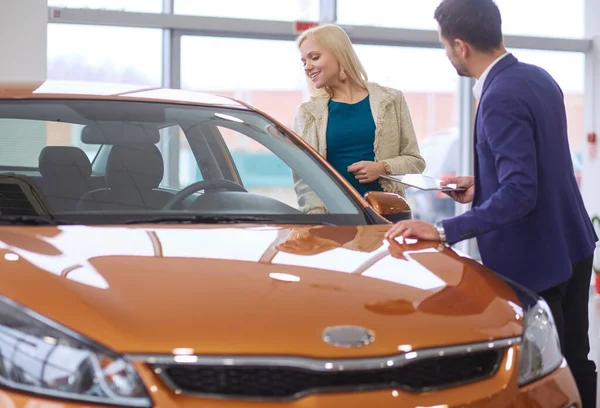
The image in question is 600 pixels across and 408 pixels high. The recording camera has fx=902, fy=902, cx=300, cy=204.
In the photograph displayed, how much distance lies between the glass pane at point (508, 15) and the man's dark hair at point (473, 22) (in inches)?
198

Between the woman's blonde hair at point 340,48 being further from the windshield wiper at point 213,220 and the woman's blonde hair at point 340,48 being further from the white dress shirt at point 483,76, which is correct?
the windshield wiper at point 213,220

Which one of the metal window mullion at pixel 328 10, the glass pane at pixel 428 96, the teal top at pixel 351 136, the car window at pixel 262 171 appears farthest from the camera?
the glass pane at pixel 428 96

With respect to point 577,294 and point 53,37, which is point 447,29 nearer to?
point 577,294

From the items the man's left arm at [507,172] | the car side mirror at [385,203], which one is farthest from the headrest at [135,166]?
the man's left arm at [507,172]

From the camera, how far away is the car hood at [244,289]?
148 cm

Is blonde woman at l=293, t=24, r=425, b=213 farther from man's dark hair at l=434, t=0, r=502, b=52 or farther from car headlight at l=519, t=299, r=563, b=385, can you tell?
car headlight at l=519, t=299, r=563, b=385

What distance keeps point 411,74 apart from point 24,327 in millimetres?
6586

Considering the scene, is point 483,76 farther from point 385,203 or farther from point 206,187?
point 206,187

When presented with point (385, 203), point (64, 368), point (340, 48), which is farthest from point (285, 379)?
point (340, 48)

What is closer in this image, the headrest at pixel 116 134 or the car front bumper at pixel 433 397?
the car front bumper at pixel 433 397

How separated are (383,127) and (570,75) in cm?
542

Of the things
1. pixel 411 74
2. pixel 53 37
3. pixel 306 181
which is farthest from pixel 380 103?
pixel 411 74

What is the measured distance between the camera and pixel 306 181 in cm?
Result: 256

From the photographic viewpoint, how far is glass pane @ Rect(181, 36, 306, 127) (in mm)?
6926
